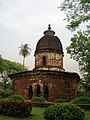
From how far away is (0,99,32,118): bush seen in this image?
16766mm

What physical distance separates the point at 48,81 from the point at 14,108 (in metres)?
14.4

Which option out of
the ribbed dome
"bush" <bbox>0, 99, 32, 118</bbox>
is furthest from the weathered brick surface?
"bush" <bbox>0, 99, 32, 118</bbox>

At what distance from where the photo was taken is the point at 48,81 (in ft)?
102

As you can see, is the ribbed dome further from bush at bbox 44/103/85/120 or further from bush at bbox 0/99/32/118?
bush at bbox 44/103/85/120

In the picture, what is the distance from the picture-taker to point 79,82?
3625 centimetres

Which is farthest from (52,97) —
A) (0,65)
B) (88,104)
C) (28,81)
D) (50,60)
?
(0,65)

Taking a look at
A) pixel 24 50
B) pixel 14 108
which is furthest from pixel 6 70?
pixel 14 108

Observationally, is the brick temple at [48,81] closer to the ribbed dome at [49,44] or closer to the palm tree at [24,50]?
the ribbed dome at [49,44]

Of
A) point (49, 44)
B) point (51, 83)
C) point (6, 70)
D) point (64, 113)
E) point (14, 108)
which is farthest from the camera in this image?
point (6, 70)

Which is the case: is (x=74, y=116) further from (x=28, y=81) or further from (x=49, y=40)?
(x=49, y=40)

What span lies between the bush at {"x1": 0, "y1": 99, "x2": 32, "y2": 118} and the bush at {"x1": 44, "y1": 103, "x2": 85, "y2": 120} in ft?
8.06

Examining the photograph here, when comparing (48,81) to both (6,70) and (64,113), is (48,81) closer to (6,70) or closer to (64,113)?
(64,113)

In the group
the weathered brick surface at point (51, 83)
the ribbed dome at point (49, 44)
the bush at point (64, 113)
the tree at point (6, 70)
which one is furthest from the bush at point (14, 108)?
the tree at point (6, 70)

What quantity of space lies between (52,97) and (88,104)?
829cm
